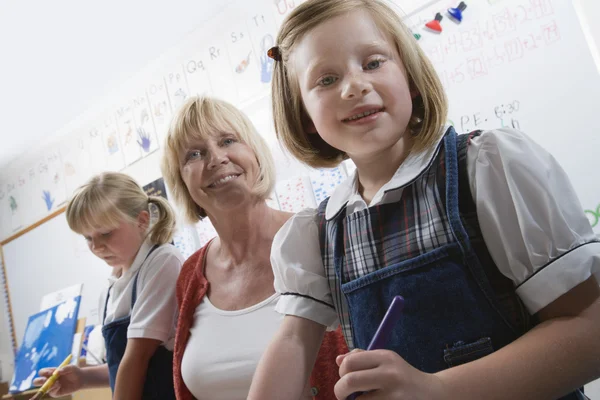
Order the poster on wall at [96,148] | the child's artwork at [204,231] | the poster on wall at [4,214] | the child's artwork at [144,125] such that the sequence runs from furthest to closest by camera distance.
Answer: the poster on wall at [4,214] → the poster on wall at [96,148] → the child's artwork at [144,125] → the child's artwork at [204,231]

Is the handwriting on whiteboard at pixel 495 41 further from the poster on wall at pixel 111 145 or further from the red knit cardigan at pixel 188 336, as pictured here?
the poster on wall at pixel 111 145

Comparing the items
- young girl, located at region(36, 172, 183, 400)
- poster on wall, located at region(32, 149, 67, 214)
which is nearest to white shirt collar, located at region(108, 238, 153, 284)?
young girl, located at region(36, 172, 183, 400)

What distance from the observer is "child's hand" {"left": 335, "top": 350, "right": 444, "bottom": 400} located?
1.27 feet

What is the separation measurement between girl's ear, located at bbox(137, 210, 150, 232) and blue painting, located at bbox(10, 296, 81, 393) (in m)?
1.34

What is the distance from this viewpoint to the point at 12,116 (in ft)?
8.48

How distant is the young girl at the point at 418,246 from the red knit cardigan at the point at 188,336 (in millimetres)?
226

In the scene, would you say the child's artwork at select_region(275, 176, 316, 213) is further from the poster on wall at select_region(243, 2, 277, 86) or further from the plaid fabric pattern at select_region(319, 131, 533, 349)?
the plaid fabric pattern at select_region(319, 131, 533, 349)

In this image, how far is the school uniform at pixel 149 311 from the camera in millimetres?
1106

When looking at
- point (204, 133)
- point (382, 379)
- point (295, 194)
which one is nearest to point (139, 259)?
point (204, 133)

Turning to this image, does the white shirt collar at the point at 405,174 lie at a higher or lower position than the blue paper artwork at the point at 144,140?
lower

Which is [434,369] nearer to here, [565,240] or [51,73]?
[565,240]

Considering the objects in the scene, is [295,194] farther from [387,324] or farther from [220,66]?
[387,324]

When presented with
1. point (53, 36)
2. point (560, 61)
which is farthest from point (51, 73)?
point (560, 61)

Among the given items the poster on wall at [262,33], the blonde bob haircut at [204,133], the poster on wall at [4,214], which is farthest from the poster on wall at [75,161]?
the blonde bob haircut at [204,133]
